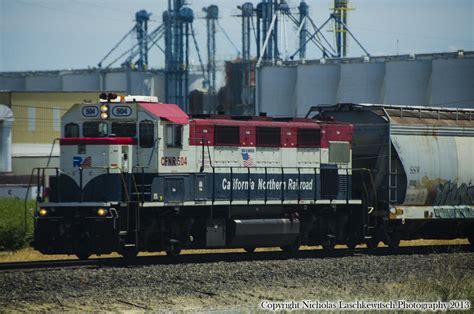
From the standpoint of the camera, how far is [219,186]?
898 inches

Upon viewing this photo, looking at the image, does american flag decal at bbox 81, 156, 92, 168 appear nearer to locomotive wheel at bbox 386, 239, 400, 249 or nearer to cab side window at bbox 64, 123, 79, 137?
cab side window at bbox 64, 123, 79, 137

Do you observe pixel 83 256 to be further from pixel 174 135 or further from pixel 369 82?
pixel 369 82

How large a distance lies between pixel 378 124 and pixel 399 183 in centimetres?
177

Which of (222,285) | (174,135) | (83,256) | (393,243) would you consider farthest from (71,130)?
(393,243)

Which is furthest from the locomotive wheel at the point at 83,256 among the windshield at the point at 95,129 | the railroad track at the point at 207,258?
the windshield at the point at 95,129

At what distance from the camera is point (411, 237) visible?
2628cm

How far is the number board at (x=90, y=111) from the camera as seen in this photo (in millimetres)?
21391

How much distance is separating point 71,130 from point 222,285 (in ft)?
22.2

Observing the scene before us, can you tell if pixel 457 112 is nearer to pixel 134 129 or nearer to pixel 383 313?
pixel 134 129

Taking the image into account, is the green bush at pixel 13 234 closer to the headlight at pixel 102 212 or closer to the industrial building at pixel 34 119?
the headlight at pixel 102 212

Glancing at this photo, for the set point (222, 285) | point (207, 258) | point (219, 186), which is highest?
point (219, 186)

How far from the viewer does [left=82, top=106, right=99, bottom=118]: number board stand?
842 inches

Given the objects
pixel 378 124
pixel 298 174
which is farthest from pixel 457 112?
pixel 298 174

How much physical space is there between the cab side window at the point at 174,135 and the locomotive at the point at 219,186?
24 mm
